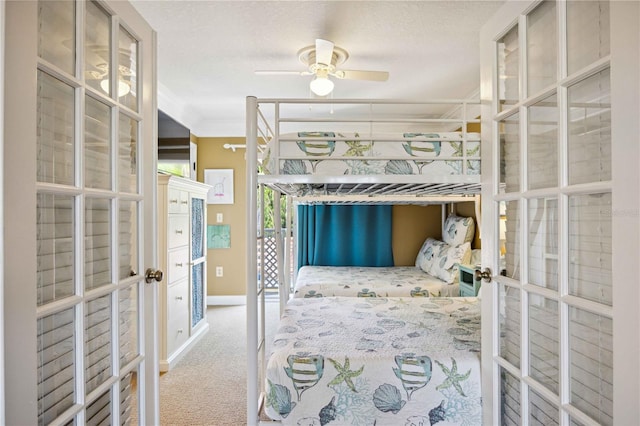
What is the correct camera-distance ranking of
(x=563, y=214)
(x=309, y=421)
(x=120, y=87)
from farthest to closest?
(x=309, y=421), (x=120, y=87), (x=563, y=214)

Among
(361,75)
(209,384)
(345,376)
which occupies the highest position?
(361,75)

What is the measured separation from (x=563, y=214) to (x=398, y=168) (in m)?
0.89

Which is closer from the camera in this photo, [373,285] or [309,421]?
[309,421]

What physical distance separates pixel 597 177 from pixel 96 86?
1424 millimetres

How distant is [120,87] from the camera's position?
3.74 feet

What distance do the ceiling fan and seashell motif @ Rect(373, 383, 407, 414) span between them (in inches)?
70.1

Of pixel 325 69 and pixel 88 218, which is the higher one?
pixel 325 69

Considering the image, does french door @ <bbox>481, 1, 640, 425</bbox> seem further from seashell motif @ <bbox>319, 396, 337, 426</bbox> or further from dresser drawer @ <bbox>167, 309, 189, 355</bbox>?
dresser drawer @ <bbox>167, 309, 189, 355</bbox>

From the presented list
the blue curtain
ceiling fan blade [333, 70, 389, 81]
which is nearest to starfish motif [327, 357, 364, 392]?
ceiling fan blade [333, 70, 389, 81]

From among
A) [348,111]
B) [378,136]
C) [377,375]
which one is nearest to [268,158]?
[378,136]

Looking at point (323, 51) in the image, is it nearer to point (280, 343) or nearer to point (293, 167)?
point (293, 167)

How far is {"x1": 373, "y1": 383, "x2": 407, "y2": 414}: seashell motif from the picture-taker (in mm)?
1470

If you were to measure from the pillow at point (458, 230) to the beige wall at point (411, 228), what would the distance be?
63 centimetres

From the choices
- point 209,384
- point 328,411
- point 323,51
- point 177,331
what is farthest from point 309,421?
point 323,51
